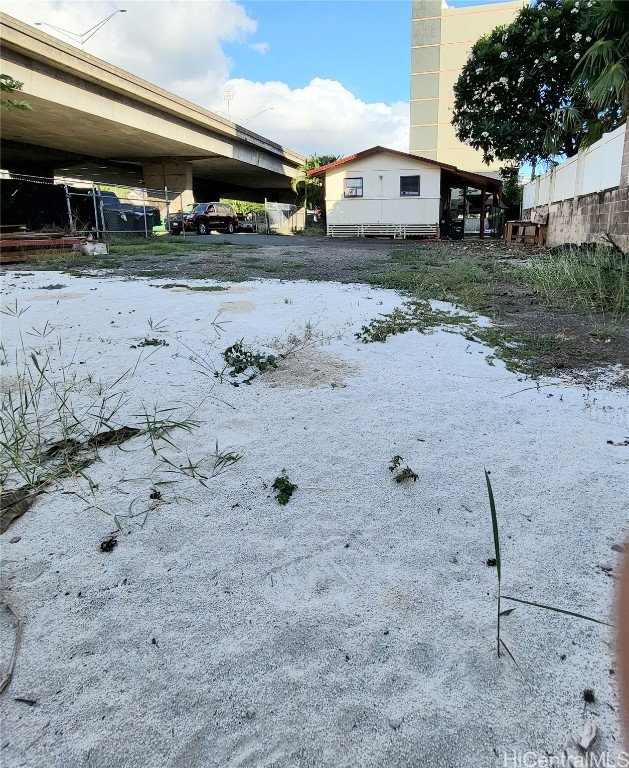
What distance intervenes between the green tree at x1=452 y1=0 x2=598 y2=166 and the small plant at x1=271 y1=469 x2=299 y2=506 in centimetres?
1887

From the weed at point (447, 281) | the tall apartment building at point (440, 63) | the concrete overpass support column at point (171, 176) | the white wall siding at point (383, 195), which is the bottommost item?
the weed at point (447, 281)

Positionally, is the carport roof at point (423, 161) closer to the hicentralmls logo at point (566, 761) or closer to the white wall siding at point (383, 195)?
the white wall siding at point (383, 195)

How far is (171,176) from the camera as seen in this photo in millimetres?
29969

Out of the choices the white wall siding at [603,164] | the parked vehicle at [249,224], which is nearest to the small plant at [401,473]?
the white wall siding at [603,164]

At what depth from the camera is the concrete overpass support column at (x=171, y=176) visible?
29.6m

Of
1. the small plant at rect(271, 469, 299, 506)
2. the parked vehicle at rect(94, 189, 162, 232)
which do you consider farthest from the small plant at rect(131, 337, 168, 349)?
the parked vehicle at rect(94, 189, 162, 232)

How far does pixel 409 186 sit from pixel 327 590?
83.2ft

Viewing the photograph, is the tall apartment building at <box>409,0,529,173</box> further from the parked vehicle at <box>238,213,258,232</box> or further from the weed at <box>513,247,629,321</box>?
the weed at <box>513,247,629,321</box>

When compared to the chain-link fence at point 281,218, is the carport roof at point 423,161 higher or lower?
higher

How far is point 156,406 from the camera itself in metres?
3.14

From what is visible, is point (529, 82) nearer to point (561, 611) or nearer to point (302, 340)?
point (302, 340)

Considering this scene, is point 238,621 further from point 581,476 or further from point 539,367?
point 539,367

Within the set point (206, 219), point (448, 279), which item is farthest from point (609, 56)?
point (206, 219)

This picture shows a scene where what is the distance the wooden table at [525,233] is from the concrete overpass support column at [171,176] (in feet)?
61.3
